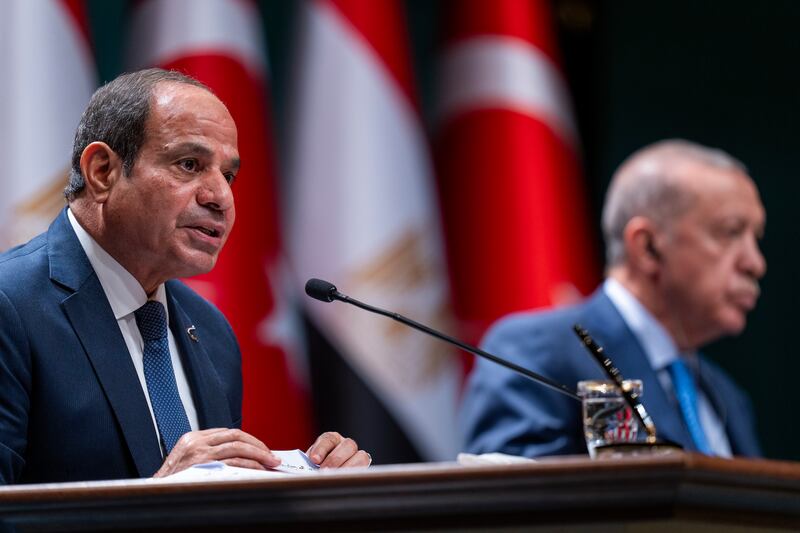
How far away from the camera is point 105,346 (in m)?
2.16

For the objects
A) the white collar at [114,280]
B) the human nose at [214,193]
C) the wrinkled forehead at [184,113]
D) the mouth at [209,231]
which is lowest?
the white collar at [114,280]

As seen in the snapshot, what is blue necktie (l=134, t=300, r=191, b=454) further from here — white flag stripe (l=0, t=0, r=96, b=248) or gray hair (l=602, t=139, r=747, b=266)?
gray hair (l=602, t=139, r=747, b=266)

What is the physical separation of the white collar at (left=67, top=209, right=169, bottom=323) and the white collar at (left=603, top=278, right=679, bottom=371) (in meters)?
1.80

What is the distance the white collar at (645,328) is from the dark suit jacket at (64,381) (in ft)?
6.24

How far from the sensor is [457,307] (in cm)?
464

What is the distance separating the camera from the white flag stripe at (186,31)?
4008 mm

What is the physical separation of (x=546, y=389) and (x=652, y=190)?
923 mm

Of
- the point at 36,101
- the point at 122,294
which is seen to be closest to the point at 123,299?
the point at 122,294

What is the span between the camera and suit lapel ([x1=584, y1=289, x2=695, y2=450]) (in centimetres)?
349

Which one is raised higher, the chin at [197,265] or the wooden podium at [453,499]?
the chin at [197,265]

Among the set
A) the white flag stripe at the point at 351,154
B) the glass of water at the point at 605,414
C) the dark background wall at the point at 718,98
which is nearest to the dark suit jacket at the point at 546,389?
the white flag stripe at the point at 351,154

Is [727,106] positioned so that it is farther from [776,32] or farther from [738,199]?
[738,199]

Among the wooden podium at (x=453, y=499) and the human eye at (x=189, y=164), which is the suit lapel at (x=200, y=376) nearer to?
the human eye at (x=189, y=164)

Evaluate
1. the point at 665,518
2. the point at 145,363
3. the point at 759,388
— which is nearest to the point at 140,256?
the point at 145,363
